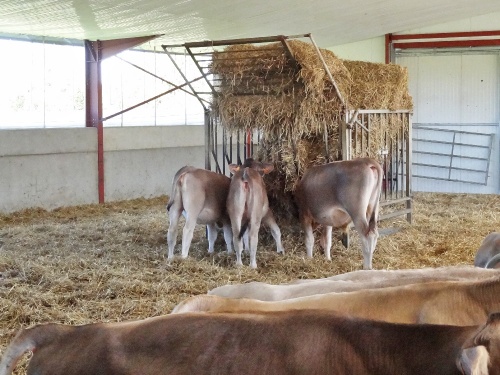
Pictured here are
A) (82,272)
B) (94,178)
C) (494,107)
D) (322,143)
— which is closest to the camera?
(82,272)

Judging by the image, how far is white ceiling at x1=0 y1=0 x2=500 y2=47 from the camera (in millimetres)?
10562

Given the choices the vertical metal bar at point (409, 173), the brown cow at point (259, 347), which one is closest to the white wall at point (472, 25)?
the vertical metal bar at point (409, 173)

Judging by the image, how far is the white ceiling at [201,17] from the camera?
34.7ft

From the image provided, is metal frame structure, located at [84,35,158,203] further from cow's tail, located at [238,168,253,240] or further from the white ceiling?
cow's tail, located at [238,168,253,240]

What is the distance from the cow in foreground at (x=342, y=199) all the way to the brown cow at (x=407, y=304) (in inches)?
204

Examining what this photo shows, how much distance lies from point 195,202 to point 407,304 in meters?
5.83

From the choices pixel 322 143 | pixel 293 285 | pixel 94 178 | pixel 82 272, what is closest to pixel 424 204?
pixel 322 143

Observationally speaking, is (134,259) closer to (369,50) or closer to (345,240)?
(345,240)

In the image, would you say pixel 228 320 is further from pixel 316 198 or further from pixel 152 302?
pixel 316 198

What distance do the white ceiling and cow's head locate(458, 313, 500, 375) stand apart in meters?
8.35

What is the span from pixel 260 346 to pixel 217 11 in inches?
367

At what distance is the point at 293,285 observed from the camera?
14.4ft

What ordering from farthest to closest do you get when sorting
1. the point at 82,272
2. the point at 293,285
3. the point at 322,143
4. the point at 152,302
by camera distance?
the point at 322,143, the point at 82,272, the point at 152,302, the point at 293,285

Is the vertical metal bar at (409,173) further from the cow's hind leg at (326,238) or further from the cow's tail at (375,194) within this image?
the cow's tail at (375,194)
